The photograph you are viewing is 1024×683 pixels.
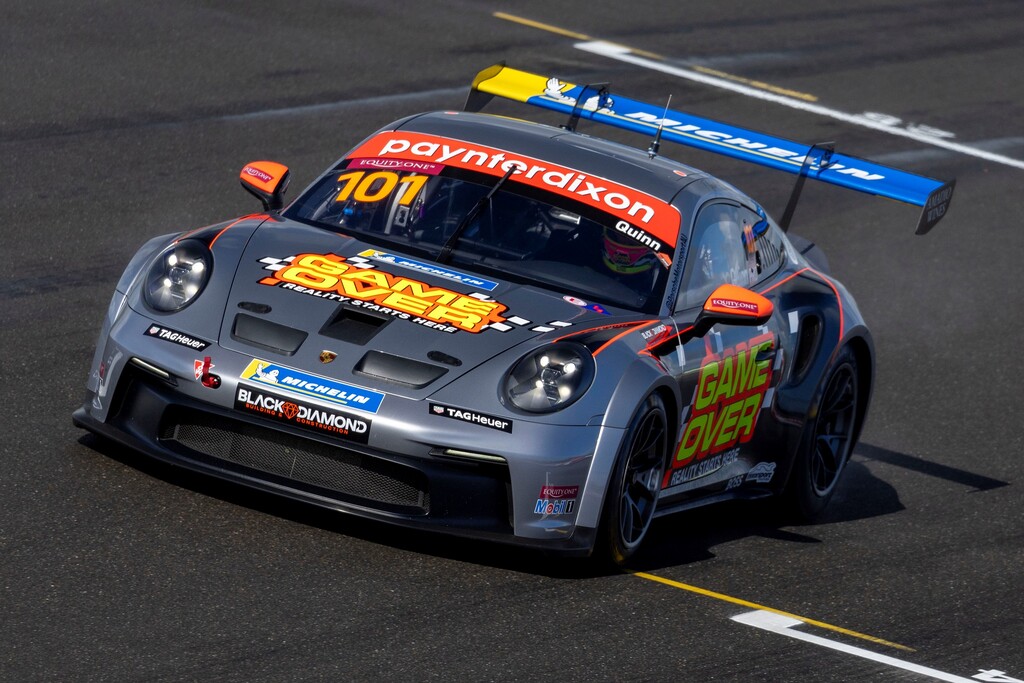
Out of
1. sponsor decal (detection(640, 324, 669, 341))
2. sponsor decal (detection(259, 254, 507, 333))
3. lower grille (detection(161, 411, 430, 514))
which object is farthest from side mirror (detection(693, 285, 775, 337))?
lower grille (detection(161, 411, 430, 514))

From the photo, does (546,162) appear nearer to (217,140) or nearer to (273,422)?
(273,422)

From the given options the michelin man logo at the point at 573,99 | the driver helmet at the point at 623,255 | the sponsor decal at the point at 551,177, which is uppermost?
the michelin man logo at the point at 573,99

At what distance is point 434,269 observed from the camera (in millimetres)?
6629

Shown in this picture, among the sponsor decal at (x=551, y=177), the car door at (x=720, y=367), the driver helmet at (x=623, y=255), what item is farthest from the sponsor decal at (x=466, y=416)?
the sponsor decal at (x=551, y=177)

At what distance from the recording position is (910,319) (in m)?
11.3

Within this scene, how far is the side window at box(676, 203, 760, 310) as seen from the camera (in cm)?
705

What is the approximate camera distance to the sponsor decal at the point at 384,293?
6199 mm

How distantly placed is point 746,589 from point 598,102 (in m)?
2.96

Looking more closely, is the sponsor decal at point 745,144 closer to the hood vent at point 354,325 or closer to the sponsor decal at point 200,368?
the hood vent at point 354,325

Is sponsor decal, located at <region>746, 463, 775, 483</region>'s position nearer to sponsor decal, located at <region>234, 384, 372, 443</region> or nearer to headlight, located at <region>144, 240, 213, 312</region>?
sponsor decal, located at <region>234, 384, 372, 443</region>

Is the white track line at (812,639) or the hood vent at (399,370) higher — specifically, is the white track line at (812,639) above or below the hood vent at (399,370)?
below

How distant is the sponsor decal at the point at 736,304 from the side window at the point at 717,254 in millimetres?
390

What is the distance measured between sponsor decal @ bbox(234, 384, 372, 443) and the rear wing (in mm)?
2651

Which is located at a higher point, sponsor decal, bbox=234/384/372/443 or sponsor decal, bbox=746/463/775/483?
sponsor decal, bbox=234/384/372/443
